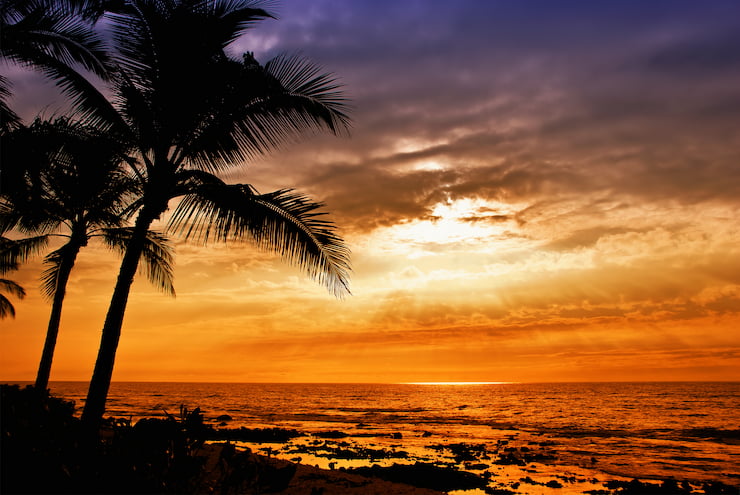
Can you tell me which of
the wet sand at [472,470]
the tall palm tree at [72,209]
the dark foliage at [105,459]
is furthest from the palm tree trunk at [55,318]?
the dark foliage at [105,459]

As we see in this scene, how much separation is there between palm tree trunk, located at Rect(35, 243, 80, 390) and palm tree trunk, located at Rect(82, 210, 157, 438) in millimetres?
7395

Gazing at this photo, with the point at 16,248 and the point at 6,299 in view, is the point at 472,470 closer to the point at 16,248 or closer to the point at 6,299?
the point at 16,248

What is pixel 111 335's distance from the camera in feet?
25.8

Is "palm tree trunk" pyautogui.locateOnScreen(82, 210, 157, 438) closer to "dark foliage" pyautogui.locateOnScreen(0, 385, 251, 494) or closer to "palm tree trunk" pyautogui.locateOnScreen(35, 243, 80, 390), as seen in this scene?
"dark foliage" pyautogui.locateOnScreen(0, 385, 251, 494)

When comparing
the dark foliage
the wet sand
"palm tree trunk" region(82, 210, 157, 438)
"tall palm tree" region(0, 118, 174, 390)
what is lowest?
the wet sand

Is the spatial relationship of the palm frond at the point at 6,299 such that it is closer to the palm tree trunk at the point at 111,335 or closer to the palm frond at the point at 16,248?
the palm frond at the point at 16,248

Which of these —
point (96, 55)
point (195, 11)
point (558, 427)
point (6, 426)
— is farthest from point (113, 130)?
point (558, 427)

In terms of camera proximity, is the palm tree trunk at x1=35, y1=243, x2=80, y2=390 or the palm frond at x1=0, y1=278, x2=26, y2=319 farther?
the palm frond at x1=0, y1=278, x2=26, y2=319

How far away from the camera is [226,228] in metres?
7.98

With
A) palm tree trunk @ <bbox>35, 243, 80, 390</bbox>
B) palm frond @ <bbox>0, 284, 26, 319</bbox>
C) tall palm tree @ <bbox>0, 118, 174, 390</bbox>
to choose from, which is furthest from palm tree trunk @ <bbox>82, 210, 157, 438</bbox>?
palm frond @ <bbox>0, 284, 26, 319</bbox>

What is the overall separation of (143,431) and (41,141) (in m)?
6.82

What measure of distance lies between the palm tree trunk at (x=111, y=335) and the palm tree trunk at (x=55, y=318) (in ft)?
24.3

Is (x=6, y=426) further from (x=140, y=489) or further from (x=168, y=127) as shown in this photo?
(x=168, y=127)

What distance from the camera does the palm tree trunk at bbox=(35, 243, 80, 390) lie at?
44.7 feet
